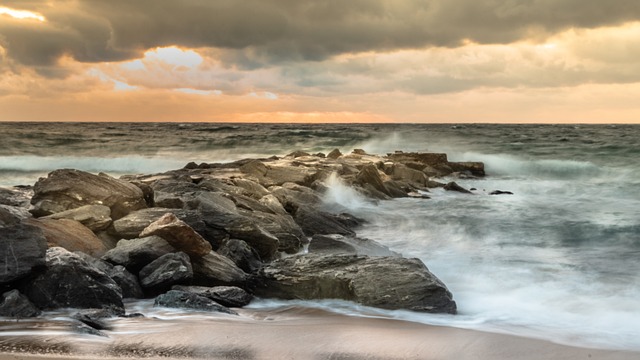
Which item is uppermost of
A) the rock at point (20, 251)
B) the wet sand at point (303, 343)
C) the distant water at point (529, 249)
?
the rock at point (20, 251)

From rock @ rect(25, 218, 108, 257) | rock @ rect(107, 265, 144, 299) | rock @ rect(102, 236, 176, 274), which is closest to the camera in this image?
rock @ rect(107, 265, 144, 299)

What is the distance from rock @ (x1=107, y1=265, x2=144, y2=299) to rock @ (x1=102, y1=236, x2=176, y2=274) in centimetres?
22

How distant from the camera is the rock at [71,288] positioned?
4.83 meters

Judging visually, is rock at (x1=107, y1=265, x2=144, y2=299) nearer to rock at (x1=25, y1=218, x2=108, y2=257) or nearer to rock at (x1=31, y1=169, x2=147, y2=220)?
rock at (x1=25, y1=218, x2=108, y2=257)

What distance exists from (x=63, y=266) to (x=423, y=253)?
5.53 metres

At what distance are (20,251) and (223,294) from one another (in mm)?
1846

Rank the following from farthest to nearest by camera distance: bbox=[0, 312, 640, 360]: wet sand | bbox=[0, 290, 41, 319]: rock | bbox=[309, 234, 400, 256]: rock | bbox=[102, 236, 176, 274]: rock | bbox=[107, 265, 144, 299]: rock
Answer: bbox=[309, 234, 400, 256]: rock < bbox=[102, 236, 176, 274]: rock < bbox=[107, 265, 144, 299]: rock < bbox=[0, 290, 41, 319]: rock < bbox=[0, 312, 640, 360]: wet sand

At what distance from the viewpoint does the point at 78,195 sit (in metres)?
7.64

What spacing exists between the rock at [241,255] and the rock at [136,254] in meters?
0.89

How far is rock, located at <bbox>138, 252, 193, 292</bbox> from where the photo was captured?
5535mm

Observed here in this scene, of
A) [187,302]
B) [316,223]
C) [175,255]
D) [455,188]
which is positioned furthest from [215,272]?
[455,188]

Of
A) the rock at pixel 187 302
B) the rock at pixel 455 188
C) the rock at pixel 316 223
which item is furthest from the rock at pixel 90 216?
the rock at pixel 455 188

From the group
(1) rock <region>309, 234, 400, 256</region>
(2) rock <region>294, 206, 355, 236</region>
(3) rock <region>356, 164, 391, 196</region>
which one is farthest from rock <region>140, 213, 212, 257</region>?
(3) rock <region>356, 164, 391, 196</region>

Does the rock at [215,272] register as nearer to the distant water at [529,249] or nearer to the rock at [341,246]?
the distant water at [529,249]
